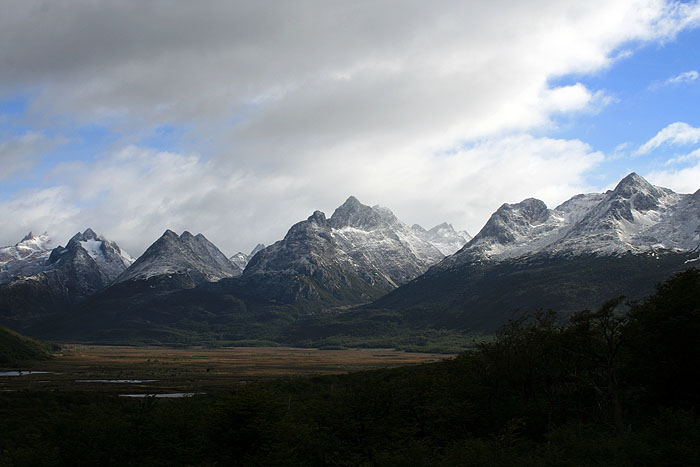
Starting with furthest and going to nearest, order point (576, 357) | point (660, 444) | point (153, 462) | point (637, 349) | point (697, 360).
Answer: point (576, 357) → point (637, 349) → point (697, 360) → point (153, 462) → point (660, 444)

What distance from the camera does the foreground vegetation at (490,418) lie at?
74125mm

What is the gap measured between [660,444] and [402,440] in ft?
112

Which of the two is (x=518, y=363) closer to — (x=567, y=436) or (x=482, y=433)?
(x=482, y=433)

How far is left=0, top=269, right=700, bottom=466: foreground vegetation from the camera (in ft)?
243

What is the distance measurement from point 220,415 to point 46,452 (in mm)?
26003

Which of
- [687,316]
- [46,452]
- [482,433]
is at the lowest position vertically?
[482,433]

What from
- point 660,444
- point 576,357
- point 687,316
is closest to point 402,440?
point 660,444

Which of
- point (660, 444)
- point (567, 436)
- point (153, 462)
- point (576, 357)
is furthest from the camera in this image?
point (576, 357)

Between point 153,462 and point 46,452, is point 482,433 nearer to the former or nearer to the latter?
point 153,462

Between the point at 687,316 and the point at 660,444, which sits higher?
the point at 687,316

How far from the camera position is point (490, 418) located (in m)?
106

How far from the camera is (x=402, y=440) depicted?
3381 inches

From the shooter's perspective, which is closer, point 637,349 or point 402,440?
point 402,440

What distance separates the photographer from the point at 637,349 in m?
102
